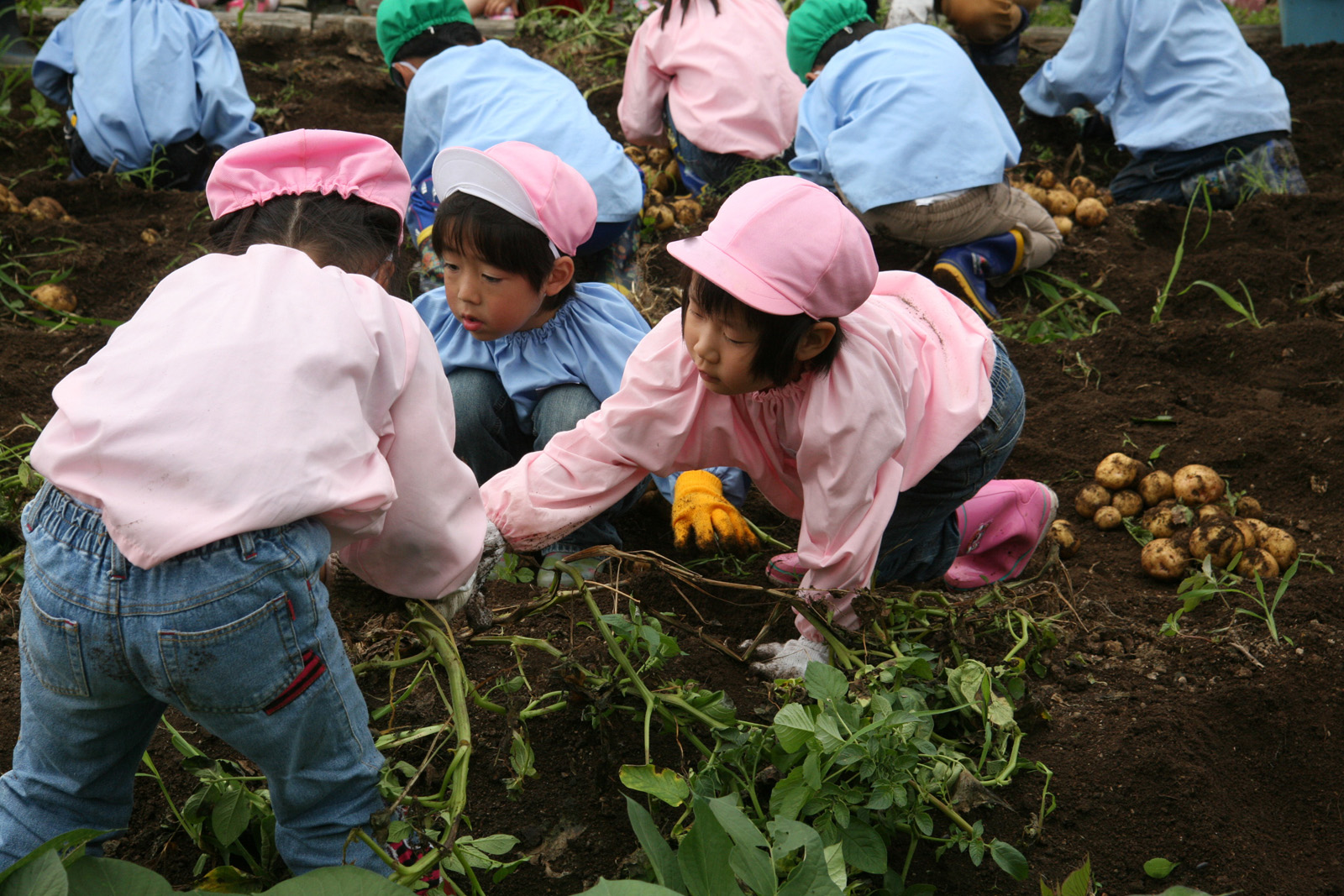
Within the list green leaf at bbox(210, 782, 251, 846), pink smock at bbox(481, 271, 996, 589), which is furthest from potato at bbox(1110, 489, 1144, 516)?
green leaf at bbox(210, 782, 251, 846)

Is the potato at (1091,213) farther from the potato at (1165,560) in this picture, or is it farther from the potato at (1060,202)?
the potato at (1165,560)

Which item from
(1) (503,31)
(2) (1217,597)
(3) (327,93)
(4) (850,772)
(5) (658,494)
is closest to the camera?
(4) (850,772)

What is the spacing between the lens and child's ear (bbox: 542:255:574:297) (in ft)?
8.27

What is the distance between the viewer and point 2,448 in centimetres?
252

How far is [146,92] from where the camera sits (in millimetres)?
4293

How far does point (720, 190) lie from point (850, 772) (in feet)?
10.0

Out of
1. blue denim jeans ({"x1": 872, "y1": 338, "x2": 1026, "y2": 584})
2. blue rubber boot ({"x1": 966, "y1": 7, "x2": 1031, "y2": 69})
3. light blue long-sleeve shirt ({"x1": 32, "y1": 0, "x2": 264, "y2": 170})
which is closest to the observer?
blue denim jeans ({"x1": 872, "y1": 338, "x2": 1026, "y2": 584})

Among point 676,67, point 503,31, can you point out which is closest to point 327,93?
point 503,31

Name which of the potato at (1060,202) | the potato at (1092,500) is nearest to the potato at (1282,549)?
the potato at (1092,500)

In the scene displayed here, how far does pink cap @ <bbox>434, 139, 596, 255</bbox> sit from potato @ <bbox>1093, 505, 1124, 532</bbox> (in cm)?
148

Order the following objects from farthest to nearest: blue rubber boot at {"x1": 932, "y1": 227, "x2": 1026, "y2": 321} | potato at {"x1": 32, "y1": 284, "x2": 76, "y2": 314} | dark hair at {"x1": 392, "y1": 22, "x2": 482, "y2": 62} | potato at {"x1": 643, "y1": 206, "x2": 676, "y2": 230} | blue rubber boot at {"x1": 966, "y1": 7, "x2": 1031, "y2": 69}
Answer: blue rubber boot at {"x1": 966, "y1": 7, "x2": 1031, "y2": 69}
potato at {"x1": 643, "y1": 206, "x2": 676, "y2": 230}
dark hair at {"x1": 392, "y1": 22, "x2": 482, "y2": 62}
blue rubber boot at {"x1": 932, "y1": 227, "x2": 1026, "y2": 321}
potato at {"x1": 32, "y1": 284, "x2": 76, "y2": 314}

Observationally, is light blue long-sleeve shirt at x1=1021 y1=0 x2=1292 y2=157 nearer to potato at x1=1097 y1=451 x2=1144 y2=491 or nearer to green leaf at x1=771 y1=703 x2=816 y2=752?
potato at x1=1097 y1=451 x2=1144 y2=491

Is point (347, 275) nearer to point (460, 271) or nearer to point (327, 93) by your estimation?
point (460, 271)

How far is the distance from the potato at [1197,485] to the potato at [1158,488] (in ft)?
0.06
